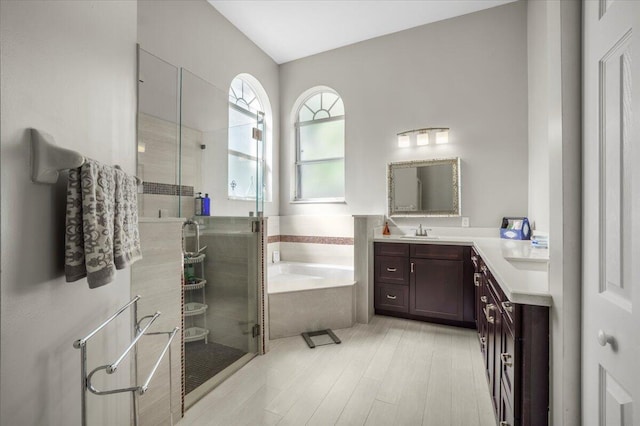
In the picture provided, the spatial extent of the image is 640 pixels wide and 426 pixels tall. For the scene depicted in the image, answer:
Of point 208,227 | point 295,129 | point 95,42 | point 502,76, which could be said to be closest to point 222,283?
point 208,227

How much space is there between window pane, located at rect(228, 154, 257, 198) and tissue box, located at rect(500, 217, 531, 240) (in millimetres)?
2691

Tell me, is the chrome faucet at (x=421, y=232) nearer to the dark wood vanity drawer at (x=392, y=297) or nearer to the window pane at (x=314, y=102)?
the dark wood vanity drawer at (x=392, y=297)

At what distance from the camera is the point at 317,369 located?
7.11 ft

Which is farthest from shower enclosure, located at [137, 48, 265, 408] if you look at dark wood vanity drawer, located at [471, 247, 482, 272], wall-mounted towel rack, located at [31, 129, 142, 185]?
dark wood vanity drawer, located at [471, 247, 482, 272]

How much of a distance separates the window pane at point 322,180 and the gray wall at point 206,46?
0.64 m

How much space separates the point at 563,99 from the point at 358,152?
3.09 meters

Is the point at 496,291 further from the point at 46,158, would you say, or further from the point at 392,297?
the point at 46,158

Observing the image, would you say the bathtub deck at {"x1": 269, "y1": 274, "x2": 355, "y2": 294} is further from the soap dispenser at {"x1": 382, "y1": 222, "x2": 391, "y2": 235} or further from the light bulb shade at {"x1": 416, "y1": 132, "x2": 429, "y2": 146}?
the light bulb shade at {"x1": 416, "y1": 132, "x2": 429, "y2": 146}

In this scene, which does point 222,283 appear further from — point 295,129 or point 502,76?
point 502,76

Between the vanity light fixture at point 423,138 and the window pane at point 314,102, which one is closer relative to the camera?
the vanity light fixture at point 423,138

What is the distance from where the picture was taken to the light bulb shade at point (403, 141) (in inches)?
145

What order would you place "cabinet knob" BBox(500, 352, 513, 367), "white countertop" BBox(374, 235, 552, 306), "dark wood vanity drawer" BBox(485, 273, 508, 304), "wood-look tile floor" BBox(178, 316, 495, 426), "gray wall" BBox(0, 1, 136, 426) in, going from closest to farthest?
"gray wall" BBox(0, 1, 136, 426) → "white countertop" BBox(374, 235, 552, 306) → "cabinet knob" BBox(500, 352, 513, 367) → "dark wood vanity drawer" BBox(485, 273, 508, 304) → "wood-look tile floor" BBox(178, 316, 495, 426)

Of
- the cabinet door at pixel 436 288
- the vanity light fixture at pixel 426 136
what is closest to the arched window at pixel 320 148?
the vanity light fixture at pixel 426 136

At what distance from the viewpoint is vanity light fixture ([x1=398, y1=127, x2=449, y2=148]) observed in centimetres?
350
